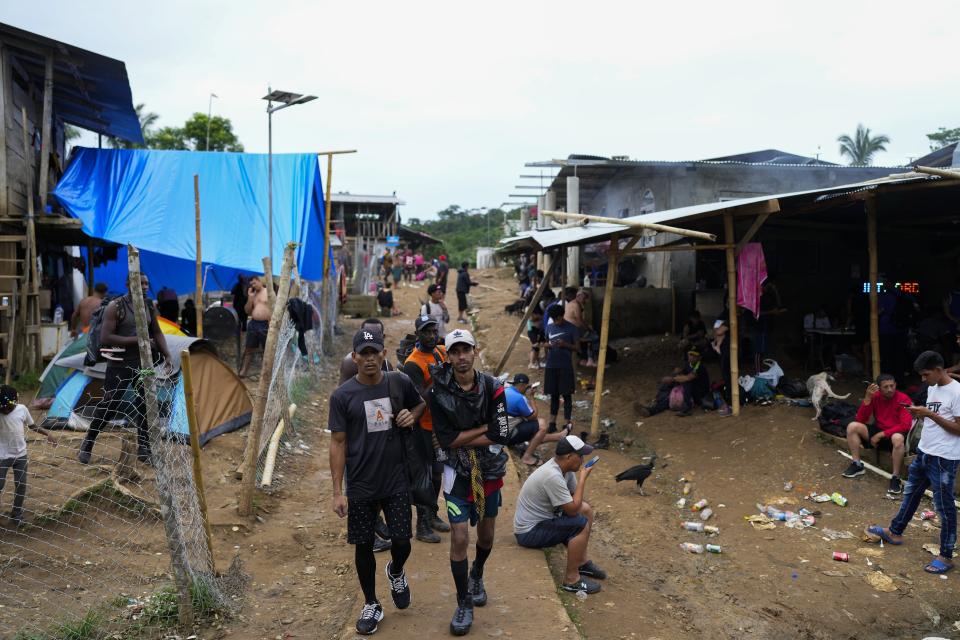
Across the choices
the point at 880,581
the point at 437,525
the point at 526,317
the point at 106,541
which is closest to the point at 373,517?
the point at 437,525

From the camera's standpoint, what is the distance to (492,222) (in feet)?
180

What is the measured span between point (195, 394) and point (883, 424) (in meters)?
6.88

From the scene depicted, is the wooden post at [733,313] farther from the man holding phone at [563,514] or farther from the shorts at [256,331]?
the shorts at [256,331]

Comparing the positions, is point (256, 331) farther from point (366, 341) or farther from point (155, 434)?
point (366, 341)

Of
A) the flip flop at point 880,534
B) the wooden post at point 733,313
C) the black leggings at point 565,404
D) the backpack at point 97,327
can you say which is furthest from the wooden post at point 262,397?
the wooden post at point 733,313

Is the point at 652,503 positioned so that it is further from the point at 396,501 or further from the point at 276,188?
the point at 276,188

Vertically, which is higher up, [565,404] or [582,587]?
[565,404]

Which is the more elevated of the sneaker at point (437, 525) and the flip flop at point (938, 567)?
the sneaker at point (437, 525)

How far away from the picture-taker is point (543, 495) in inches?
204

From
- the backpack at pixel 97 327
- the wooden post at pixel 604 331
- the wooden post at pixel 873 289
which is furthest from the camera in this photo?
the wooden post at pixel 604 331

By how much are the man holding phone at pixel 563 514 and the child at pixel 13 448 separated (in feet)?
11.5

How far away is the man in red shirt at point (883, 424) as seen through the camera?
666cm

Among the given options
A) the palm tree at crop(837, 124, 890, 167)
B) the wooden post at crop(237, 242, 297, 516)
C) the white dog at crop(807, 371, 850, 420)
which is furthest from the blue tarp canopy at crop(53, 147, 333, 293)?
the palm tree at crop(837, 124, 890, 167)

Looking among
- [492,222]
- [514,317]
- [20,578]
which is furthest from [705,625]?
[492,222]
